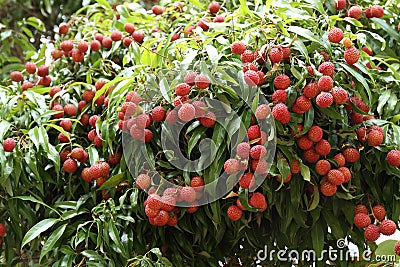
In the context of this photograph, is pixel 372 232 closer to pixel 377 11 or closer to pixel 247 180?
pixel 247 180

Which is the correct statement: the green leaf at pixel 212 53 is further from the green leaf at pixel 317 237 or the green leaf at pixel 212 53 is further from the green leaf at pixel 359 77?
the green leaf at pixel 317 237

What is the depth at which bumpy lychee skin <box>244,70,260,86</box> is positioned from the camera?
1434mm

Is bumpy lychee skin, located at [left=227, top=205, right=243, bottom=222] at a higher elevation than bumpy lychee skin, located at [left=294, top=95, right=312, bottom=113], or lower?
lower

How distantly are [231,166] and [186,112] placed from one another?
→ 0.17 meters

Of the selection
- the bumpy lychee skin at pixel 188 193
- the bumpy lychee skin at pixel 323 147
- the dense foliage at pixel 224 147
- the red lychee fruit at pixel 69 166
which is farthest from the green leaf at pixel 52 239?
the bumpy lychee skin at pixel 323 147

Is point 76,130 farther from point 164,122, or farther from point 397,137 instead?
point 397,137

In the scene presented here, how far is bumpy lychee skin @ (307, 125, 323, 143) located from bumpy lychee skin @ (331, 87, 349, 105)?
8 centimetres

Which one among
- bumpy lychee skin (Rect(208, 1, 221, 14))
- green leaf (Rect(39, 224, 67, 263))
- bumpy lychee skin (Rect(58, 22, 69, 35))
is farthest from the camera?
bumpy lychee skin (Rect(58, 22, 69, 35))

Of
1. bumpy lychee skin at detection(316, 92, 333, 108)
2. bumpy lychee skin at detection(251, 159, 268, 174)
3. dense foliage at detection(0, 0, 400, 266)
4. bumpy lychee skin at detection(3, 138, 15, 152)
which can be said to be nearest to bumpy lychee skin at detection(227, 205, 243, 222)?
dense foliage at detection(0, 0, 400, 266)

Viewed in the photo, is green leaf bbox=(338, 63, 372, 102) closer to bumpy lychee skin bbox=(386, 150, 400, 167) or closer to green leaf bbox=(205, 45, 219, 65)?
bumpy lychee skin bbox=(386, 150, 400, 167)

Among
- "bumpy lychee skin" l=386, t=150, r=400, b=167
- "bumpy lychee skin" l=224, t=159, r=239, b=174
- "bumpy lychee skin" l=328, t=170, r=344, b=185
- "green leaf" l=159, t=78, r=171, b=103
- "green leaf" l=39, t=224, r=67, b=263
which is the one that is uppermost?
"green leaf" l=159, t=78, r=171, b=103

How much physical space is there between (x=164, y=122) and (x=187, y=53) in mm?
217

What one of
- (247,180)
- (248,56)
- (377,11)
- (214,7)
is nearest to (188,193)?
(247,180)

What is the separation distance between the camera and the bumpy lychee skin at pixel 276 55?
145cm
